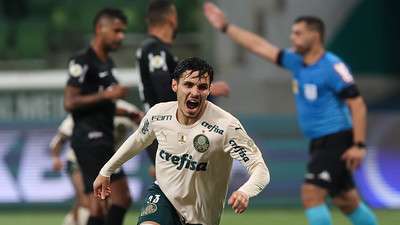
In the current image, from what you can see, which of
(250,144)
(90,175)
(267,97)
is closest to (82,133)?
(90,175)

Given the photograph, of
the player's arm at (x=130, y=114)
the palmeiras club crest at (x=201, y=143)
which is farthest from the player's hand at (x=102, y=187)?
the player's arm at (x=130, y=114)

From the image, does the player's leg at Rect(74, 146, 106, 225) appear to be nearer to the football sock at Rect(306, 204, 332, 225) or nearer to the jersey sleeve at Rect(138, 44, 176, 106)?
the jersey sleeve at Rect(138, 44, 176, 106)

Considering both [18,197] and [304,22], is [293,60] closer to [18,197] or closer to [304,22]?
[304,22]

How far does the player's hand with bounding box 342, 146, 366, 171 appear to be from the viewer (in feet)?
30.3

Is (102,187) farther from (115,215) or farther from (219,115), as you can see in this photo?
(115,215)

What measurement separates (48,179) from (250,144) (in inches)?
315

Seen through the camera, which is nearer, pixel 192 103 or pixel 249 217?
pixel 192 103

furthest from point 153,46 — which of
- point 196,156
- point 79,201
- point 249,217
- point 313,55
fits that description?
point 249,217

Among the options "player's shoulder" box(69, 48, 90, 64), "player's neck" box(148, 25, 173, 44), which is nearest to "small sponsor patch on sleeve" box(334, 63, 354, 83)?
"player's neck" box(148, 25, 173, 44)

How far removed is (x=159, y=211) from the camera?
693cm

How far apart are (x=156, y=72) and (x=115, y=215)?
1311mm

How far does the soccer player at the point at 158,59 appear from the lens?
8.60 metres

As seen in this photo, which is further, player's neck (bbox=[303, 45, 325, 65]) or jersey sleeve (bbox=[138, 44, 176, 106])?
player's neck (bbox=[303, 45, 325, 65])

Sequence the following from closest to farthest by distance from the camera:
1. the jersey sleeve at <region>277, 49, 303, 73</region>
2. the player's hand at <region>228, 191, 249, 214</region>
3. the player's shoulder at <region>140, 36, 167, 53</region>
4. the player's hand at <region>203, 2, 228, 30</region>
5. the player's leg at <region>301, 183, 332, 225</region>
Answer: the player's hand at <region>228, 191, 249, 214</region>
the player's shoulder at <region>140, 36, 167, 53</region>
the player's leg at <region>301, 183, 332, 225</region>
the jersey sleeve at <region>277, 49, 303, 73</region>
the player's hand at <region>203, 2, 228, 30</region>
